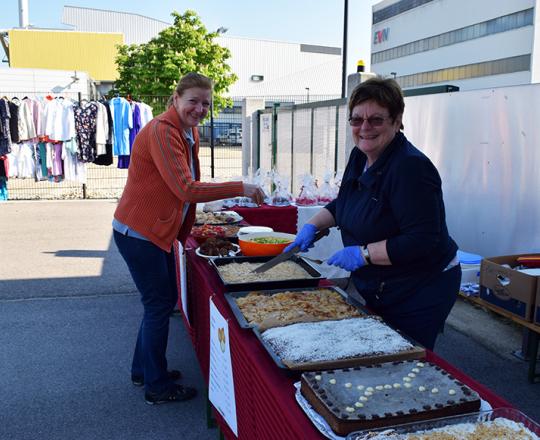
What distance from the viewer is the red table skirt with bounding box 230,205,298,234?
5.21 m

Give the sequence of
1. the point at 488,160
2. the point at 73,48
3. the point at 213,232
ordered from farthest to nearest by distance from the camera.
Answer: the point at 73,48 < the point at 488,160 < the point at 213,232

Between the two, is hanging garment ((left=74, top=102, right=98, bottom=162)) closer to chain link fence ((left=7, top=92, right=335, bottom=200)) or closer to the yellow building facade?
chain link fence ((left=7, top=92, right=335, bottom=200))

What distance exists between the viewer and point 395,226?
1968mm

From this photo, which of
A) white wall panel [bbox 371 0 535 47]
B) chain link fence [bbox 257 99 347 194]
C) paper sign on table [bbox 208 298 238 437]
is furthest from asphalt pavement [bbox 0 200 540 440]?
white wall panel [bbox 371 0 535 47]

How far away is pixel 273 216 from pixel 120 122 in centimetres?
512

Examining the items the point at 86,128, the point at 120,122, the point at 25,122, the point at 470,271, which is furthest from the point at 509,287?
the point at 25,122

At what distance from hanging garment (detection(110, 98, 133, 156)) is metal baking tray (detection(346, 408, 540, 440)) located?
8.84 m

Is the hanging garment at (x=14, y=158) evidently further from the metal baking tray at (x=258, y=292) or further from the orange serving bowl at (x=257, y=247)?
the metal baking tray at (x=258, y=292)

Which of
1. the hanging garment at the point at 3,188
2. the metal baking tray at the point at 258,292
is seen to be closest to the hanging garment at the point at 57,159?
the hanging garment at the point at 3,188

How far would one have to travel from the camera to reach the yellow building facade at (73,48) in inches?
1425

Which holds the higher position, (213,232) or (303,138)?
(303,138)

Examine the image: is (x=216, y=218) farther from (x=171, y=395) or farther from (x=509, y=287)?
(x=509, y=287)

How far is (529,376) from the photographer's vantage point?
360 cm

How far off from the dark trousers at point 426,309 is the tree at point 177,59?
21.3 meters
